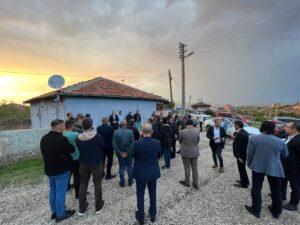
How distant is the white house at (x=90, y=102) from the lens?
47.2ft

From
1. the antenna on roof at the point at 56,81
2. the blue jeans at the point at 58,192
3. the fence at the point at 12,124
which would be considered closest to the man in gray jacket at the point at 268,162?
the blue jeans at the point at 58,192

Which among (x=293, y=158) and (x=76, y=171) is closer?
(x=293, y=158)

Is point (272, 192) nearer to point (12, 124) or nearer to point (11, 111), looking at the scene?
point (12, 124)

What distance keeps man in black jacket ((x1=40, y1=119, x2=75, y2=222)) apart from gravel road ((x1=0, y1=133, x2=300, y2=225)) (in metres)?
0.35

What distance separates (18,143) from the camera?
386 inches

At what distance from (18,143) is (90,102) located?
642cm

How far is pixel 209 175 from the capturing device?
7.11m

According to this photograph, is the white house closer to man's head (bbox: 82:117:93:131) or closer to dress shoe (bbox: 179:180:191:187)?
man's head (bbox: 82:117:93:131)

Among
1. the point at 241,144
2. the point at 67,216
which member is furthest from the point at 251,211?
the point at 67,216

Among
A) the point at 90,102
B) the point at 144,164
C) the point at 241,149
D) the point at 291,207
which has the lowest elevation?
the point at 291,207

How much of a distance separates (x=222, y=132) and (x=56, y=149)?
527 centimetres

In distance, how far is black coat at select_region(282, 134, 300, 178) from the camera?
15.0ft

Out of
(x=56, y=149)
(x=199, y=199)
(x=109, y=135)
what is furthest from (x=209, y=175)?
(x=56, y=149)

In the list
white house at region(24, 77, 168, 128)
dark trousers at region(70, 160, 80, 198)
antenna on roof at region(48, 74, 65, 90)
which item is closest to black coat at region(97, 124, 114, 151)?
dark trousers at region(70, 160, 80, 198)
